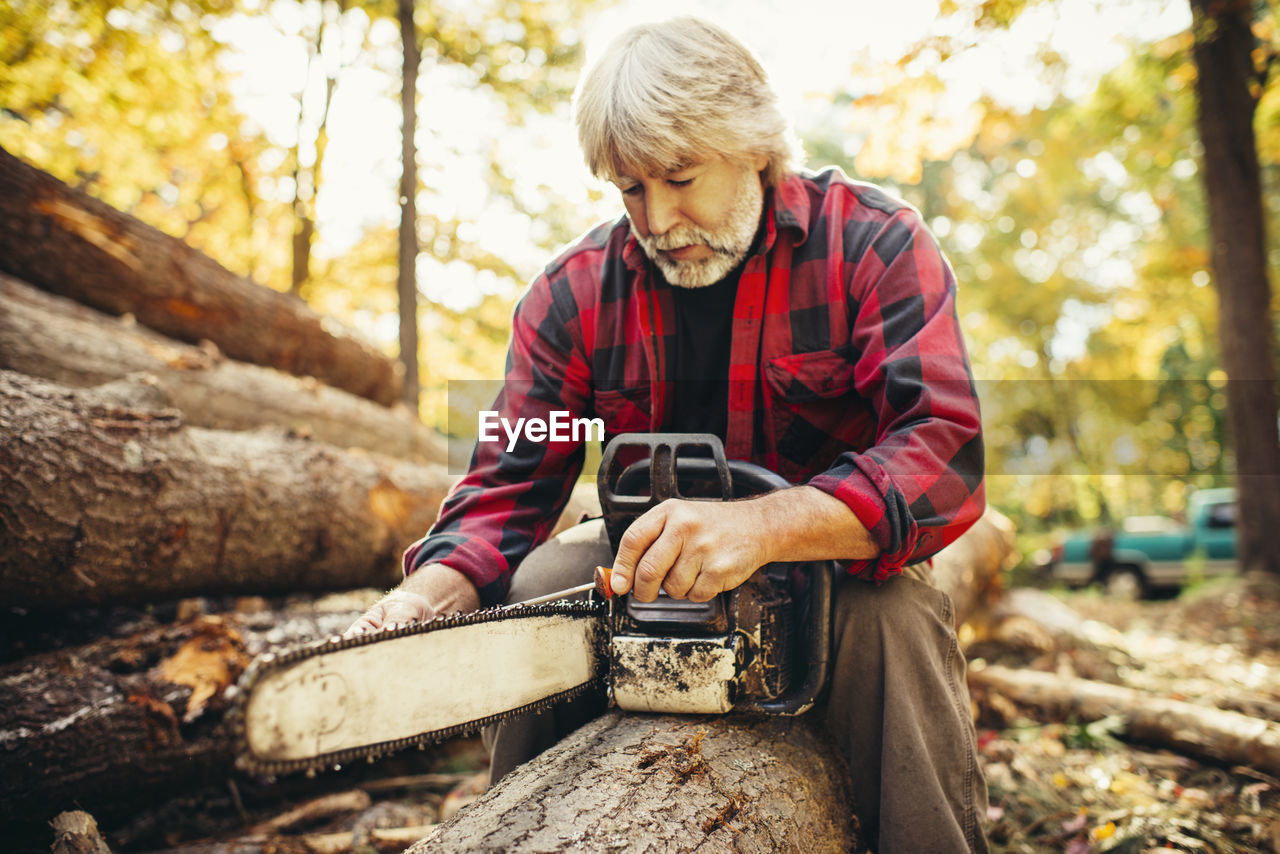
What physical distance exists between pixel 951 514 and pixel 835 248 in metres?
0.65

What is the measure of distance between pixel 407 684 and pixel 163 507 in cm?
172

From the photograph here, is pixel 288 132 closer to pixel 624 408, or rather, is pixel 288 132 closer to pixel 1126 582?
pixel 624 408

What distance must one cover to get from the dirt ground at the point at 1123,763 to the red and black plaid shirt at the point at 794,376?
1295mm

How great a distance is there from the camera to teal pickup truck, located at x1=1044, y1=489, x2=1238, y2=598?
8.88 meters

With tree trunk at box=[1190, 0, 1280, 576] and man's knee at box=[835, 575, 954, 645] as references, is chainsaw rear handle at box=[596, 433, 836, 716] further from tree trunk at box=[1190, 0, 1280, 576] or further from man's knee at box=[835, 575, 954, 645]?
tree trunk at box=[1190, 0, 1280, 576]

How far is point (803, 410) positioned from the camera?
165cm

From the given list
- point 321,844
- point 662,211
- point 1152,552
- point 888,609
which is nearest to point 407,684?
point 888,609

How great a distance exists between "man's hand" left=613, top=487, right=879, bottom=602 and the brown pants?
0.29 m

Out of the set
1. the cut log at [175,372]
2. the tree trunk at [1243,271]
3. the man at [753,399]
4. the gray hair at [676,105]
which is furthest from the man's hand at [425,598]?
the tree trunk at [1243,271]

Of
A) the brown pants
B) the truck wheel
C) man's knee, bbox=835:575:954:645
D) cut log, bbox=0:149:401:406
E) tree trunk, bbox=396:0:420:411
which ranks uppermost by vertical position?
tree trunk, bbox=396:0:420:411

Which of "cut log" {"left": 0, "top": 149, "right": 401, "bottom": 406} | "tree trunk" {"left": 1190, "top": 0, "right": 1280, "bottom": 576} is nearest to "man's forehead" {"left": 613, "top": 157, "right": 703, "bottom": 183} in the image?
"cut log" {"left": 0, "top": 149, "right": 401, "bottom": 406}

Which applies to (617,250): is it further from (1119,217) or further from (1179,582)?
(1119,217)

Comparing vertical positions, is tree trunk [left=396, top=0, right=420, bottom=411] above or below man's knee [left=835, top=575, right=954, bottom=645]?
above

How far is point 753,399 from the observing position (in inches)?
65.5
